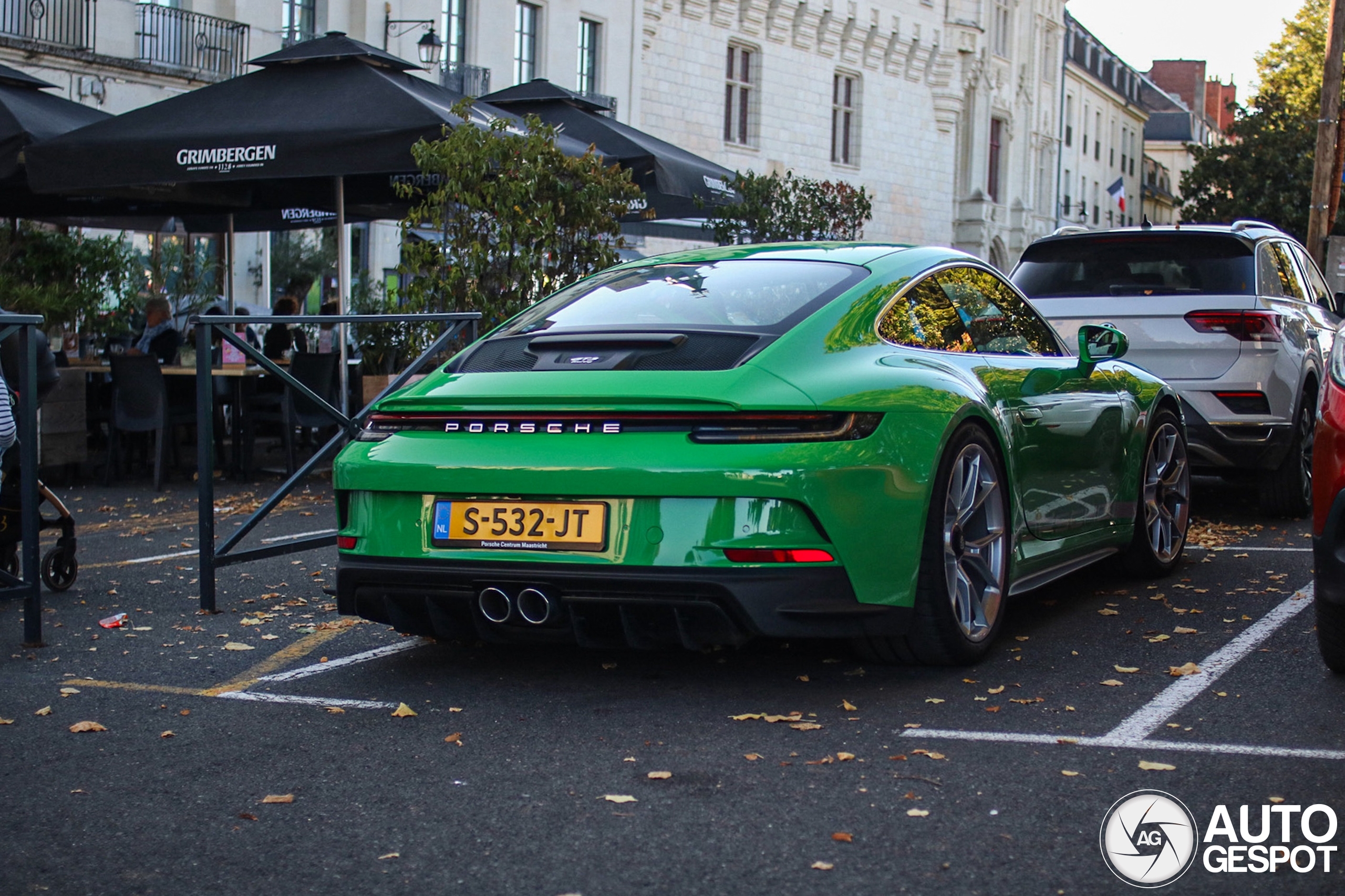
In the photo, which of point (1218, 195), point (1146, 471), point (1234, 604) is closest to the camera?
point (1234, 604)

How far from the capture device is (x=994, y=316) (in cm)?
612

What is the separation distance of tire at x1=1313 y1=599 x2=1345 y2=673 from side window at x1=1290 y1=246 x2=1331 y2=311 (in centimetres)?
577

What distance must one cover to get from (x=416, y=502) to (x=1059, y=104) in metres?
56.5

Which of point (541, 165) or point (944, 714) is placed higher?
point (541, 165)

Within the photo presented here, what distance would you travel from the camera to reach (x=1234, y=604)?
6590 millimetres

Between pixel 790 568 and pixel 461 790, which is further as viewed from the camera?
pixel 790 568

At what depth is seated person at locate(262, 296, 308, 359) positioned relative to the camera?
1440 cm

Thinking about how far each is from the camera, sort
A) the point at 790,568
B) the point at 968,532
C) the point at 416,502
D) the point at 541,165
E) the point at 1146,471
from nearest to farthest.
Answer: the point at 790,568 → the point at 416,502 → the point at 968,532 → the point at 1146,471 → the point at 541,165

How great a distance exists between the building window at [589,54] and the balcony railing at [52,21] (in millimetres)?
11046

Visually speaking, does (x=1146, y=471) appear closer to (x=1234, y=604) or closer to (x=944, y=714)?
(x=1234, y=604)

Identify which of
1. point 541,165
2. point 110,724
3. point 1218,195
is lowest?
point 110,724

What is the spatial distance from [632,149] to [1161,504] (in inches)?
288

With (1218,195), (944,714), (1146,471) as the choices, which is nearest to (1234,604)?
(1146,471)

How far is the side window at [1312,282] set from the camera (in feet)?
34.4
